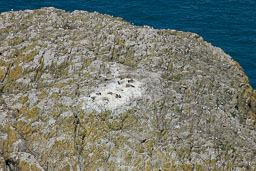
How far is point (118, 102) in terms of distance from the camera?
21.4 metres

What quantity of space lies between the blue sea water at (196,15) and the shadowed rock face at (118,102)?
89.7 feet

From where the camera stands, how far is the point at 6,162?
1947 cm

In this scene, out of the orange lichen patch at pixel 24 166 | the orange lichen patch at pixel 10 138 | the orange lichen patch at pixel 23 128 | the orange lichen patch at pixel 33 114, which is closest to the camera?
the orange lichen patch at pixel 24 166

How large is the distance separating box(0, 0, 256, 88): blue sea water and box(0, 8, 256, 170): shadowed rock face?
27.4m

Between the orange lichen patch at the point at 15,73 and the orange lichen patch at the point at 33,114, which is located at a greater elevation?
the orange lichen patch at the point at 15,73

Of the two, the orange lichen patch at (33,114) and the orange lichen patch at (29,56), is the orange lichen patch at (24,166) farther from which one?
the orange lichen patch at (29,56)

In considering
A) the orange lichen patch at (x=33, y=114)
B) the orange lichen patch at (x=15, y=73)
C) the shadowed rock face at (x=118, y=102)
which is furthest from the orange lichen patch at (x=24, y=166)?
the orange lichen patch at (x=15, y=73)

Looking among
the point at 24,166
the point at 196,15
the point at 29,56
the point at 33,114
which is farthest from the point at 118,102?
the point at 196,15

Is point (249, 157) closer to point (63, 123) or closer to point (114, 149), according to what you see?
point (114, 149)

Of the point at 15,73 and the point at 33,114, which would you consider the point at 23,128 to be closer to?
the point at 33,114

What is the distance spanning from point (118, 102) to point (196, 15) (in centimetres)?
4547

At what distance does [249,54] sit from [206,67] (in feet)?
93.5

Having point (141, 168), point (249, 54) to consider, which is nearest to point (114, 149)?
point (141, 168)

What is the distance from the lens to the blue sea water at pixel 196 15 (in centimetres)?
5431
